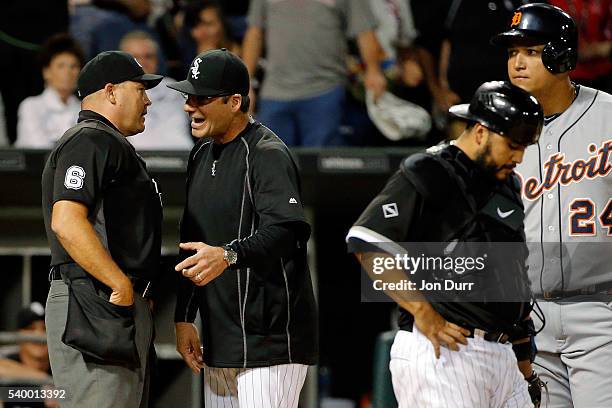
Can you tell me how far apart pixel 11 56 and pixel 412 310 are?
4.37 metres

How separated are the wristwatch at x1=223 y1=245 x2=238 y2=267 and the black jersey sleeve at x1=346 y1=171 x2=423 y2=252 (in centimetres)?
50

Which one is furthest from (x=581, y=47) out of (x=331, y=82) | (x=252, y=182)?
(x=252, y=182)

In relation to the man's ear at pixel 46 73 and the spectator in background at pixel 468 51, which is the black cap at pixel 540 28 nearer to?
the spectator in background at pixel 468 51

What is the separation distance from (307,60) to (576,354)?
296cm

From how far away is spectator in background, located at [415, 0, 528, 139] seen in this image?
5.98m

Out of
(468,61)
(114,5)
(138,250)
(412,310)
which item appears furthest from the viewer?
(114,5)

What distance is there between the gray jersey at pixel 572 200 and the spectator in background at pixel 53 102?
3.34m

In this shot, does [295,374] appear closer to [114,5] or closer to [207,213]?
[207,213]

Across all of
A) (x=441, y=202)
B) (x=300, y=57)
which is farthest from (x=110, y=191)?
(x=300, y=57)

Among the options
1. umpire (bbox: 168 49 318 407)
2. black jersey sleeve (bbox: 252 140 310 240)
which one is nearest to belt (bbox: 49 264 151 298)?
umpire (bbox: 168 49 318 407)

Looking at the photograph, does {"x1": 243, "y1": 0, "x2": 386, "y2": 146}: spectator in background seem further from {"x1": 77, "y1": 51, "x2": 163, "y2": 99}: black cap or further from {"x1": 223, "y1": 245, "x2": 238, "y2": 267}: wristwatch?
{"x1": 223, "y1": 245, "x2": 238, "y2": 267}: wristwatch

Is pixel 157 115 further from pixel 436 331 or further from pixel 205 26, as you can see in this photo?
pixel 436 331

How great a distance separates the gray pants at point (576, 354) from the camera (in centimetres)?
360

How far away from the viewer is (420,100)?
6570 mm
